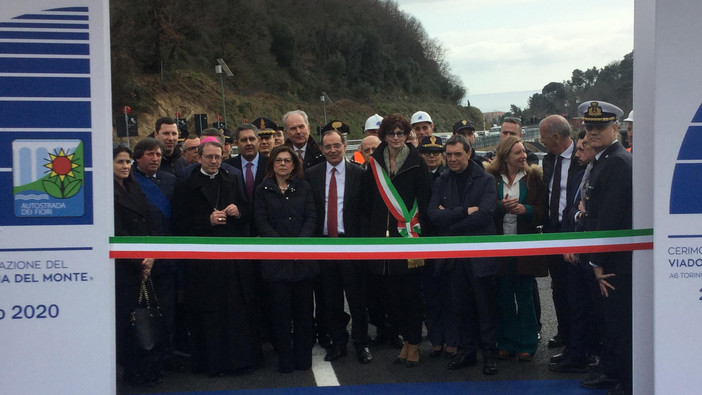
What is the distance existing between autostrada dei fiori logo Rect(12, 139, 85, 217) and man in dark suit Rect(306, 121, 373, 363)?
2.57 meters

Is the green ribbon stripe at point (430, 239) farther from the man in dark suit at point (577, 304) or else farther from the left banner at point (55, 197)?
the man in dark suit at point (577, 304)

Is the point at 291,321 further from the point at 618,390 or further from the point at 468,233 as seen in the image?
the point at 618,390

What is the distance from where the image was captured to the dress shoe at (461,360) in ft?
21.5

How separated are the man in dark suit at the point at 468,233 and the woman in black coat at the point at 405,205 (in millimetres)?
185

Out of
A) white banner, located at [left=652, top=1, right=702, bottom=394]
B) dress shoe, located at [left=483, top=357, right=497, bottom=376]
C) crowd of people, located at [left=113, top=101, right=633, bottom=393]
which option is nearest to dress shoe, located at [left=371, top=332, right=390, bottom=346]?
crowd of people, located at [left=113, top=101, right=633, bottom=393]

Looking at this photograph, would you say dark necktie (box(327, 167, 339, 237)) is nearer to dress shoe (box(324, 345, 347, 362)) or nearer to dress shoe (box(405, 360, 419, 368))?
dress shoe (box(324, 345, 347, 362))

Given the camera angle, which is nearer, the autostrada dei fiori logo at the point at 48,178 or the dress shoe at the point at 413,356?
the autostrada dei fiori logo at the point at 48,178

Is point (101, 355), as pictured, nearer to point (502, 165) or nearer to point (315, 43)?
point (502, 165)

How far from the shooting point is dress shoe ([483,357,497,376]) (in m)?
6.39

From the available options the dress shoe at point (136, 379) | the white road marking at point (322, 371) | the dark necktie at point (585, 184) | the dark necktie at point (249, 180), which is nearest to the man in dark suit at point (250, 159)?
the dark necktie at point (249, 180)

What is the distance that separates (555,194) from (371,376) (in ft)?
7.09

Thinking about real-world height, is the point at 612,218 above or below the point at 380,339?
above

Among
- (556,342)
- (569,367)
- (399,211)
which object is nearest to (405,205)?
(399,211)

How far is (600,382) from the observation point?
587cm
